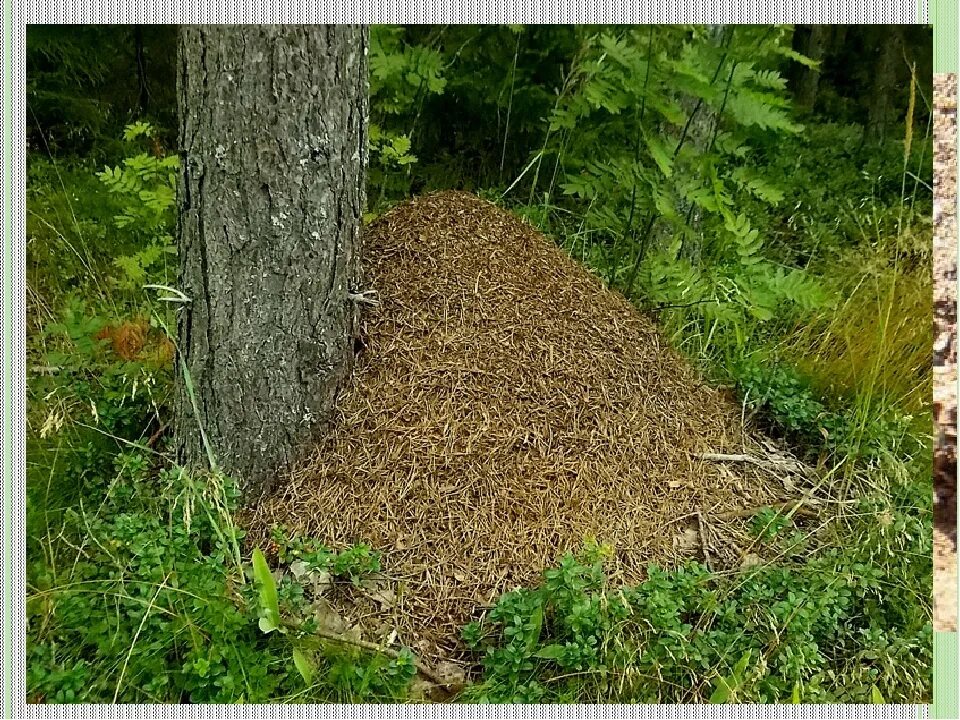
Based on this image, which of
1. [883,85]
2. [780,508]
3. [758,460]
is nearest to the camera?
[780,508]

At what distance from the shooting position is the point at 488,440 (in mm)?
2463

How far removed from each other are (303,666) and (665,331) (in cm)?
212

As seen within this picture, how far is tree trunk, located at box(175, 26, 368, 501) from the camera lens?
201 centimetres

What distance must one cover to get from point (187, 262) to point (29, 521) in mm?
1048

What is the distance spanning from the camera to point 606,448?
2.58 m

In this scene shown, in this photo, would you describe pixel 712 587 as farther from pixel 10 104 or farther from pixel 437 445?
pixel 10 104

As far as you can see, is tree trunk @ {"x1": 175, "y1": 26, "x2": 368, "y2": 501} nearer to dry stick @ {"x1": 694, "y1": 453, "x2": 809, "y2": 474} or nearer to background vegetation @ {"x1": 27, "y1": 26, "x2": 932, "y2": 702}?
background vegetation @ {"x1": 27, "y1": 26, "x2": 932, "y2": 702}

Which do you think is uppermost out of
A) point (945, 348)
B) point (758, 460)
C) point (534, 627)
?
point (945, 348)

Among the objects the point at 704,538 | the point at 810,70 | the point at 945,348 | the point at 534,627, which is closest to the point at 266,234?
the point at 534,627

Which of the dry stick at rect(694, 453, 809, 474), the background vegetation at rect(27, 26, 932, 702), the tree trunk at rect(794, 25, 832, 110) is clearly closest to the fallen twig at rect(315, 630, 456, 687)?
the background vegetation at rect(27, 26, 932, 702)

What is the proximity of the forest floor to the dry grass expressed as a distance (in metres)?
0.57

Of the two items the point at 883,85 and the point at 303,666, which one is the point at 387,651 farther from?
the point at 883,85

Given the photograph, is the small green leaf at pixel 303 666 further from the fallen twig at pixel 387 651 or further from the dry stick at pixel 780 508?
the dry stick at pixel 780 508

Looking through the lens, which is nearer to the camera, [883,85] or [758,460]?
[758,460]
